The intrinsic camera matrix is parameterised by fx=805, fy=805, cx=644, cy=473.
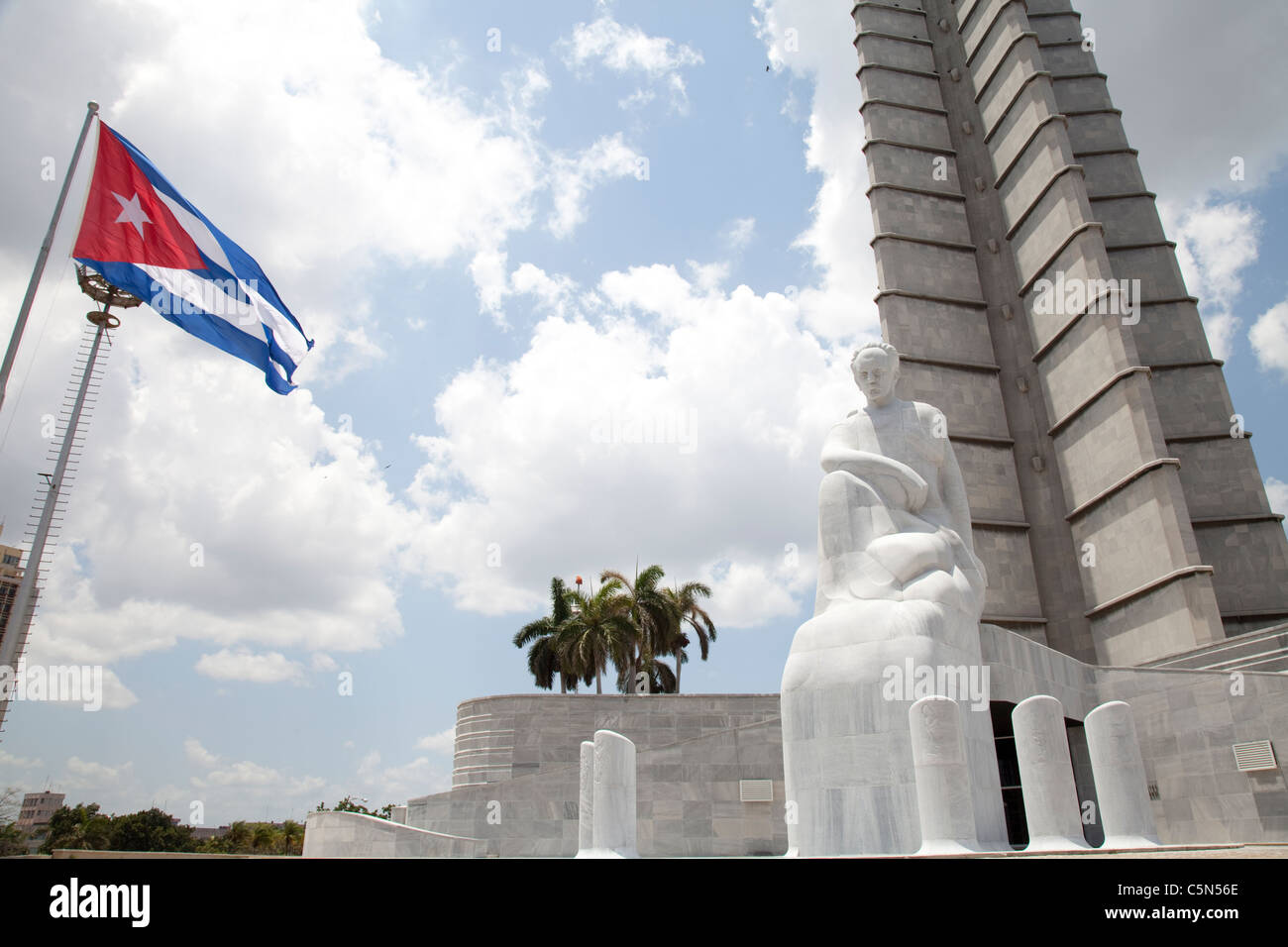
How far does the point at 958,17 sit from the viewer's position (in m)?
33.2

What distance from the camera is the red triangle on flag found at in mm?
10664

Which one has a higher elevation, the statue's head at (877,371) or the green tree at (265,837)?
the statue's head at (877,371)

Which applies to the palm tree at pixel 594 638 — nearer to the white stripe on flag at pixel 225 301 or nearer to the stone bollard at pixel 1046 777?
the white stripe on flag at pixel 225 301

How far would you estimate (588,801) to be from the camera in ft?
28.2

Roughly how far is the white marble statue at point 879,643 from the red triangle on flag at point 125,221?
9.83m

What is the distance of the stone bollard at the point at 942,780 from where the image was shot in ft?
22.3

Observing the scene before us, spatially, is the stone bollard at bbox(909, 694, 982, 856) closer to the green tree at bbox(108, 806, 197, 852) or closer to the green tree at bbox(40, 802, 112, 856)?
the green tree at bbox(40, 802, 112, 856)

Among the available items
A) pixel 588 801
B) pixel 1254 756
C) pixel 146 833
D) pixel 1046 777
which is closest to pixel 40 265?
pixel 588 801

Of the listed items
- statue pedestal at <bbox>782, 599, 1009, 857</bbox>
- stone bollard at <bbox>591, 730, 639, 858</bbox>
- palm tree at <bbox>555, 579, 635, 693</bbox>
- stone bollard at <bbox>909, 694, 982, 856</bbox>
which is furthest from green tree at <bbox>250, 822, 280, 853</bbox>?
stone bollard at <bbox>909, 694, 982, 856</bbox>

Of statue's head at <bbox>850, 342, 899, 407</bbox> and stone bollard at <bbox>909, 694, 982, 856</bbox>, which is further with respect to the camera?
statue's head at <bbox>850, 342, 899, 407</bbox>

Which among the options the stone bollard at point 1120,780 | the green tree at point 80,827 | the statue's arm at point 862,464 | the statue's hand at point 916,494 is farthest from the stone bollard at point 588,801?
the green tree at point 80,827

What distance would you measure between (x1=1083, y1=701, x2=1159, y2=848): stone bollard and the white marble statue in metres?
1.07
